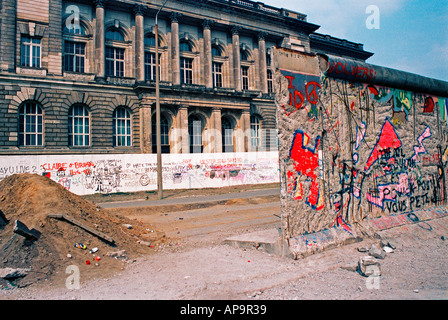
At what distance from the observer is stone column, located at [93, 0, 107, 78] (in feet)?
81.4

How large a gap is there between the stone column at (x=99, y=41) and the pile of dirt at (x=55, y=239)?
63.1 ft

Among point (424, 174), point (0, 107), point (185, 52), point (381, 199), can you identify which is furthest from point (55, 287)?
point (185, 52)

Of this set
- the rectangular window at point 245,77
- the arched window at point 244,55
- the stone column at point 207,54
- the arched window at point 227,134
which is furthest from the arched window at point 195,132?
the arched window at point 244,55

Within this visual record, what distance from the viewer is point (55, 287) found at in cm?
437

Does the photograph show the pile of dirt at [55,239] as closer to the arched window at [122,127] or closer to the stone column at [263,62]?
the arched window at [122,127]

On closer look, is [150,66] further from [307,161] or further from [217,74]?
[307,161]

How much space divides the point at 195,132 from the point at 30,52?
14496mm

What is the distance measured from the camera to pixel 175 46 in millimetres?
28203

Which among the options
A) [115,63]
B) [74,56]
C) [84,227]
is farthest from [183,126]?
[84,227]

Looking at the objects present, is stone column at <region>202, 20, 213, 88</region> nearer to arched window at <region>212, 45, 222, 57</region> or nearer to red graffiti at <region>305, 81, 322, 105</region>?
arched window at <region>212, 45, 222, 57</region>

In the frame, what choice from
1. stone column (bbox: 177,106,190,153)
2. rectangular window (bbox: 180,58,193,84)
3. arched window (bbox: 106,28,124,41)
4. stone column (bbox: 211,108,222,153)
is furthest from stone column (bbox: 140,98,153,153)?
arched window (bbox: 106,28,124,41)

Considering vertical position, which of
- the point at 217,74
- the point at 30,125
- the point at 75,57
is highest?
the point at 217,74

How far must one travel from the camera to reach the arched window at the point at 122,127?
25531 mm

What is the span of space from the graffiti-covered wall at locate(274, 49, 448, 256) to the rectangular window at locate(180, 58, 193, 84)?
2443 centimetres
